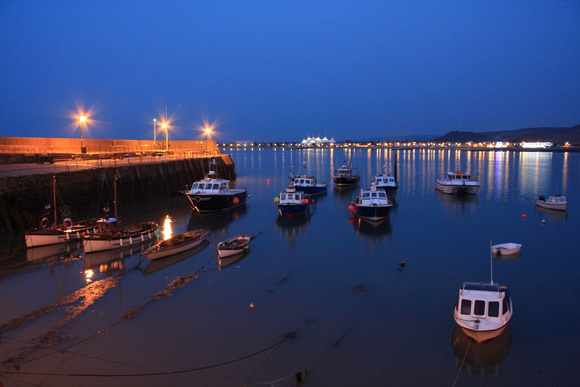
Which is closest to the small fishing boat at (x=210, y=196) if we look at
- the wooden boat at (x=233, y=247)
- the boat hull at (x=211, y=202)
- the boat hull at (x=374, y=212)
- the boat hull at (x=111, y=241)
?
the boat hull at (x=211, y=202)

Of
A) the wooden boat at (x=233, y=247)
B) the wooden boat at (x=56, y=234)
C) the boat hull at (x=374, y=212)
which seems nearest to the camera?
the wooden boat at (x=233, y=247)

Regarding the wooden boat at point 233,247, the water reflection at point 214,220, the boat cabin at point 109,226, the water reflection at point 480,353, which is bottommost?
the water reflection at point 480,353

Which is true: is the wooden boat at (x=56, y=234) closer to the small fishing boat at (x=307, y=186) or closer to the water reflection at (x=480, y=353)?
the water reflection at (x=480, y=353)

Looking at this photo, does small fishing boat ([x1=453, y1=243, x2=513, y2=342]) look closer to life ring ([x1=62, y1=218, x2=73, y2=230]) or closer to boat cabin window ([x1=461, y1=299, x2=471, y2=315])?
boat cabin window ([x1=461, y1=299, x2=471, y2=315])

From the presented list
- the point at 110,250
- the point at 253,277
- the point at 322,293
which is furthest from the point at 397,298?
the point at 110,250

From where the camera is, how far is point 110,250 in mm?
22312

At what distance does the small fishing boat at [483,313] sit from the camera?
40.0 feet

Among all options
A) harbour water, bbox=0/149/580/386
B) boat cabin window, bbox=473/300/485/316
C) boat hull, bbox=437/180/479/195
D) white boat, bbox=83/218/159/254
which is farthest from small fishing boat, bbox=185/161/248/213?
boat hull, bbox=437/180/479/195

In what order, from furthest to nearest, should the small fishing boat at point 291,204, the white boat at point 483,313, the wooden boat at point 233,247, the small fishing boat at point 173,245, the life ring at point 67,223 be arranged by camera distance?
the small fishing boat at point 291,204, the life ring at point 67,223, the wooden boat at point 233,247, the small fishing boat at point 173,245, the white boat at point 483,313

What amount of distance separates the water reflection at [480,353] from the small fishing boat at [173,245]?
1415 centimetres

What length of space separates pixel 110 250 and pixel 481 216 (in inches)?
1117

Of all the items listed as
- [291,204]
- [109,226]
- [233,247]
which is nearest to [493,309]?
[233,247]

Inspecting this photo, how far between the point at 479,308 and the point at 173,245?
1486 cm

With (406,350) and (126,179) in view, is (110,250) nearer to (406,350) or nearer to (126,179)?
(406,350)
